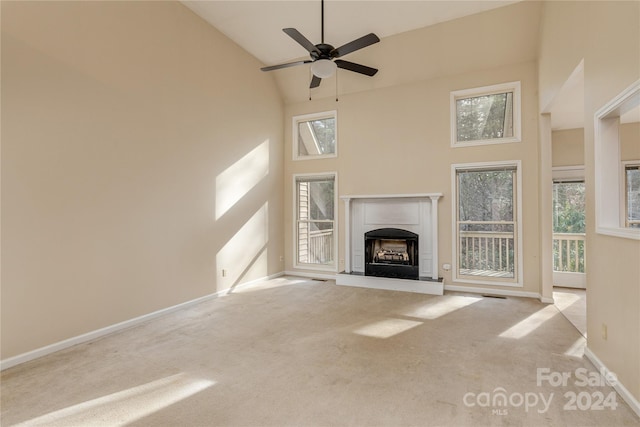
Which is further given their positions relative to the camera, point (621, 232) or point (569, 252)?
point (569, 252)

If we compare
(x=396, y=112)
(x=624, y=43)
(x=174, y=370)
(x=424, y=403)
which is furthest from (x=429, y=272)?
(x=174, y=370)

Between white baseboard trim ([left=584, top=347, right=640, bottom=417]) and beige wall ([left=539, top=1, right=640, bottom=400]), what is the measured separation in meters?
0.04

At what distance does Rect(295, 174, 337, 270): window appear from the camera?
20.1ft

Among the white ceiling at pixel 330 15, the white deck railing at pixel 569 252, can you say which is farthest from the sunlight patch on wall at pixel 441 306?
the white ceiling at pixel 330 15

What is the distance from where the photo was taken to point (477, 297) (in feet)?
15.0

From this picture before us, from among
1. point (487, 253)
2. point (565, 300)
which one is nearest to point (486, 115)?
point (487, 253)

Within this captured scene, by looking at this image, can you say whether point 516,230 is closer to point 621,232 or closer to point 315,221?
point 621,232

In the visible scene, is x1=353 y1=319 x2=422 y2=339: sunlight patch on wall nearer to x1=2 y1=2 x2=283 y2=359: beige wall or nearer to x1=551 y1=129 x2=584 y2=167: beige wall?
x1=2 y1=2 x2=283 y2=359: beige wall

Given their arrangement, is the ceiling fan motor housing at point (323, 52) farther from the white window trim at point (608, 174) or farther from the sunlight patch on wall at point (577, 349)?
the sunlight patch on wall at point (577, 349)

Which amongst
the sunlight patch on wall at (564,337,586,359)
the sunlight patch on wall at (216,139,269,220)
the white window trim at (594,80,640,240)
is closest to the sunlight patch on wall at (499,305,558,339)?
the sunlight patch on wall at (564,337,586,359)

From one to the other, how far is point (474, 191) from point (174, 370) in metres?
4.92

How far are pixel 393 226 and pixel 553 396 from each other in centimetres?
352

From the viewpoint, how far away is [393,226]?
546 cm

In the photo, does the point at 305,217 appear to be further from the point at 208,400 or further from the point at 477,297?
the point at 208,400
